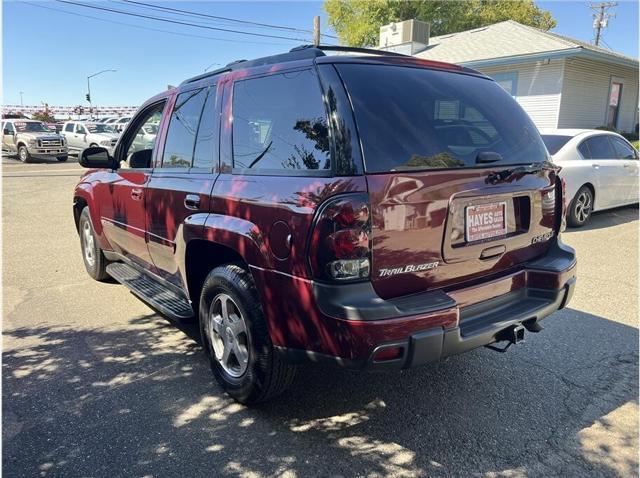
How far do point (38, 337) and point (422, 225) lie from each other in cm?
335

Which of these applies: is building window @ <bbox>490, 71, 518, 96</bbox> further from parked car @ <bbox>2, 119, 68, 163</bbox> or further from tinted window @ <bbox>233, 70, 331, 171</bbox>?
parked car @ <bbox>2, 119, 68, 163</bbox>

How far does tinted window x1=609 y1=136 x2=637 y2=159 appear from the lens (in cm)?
870

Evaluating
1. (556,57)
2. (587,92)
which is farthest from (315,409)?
(587,92)

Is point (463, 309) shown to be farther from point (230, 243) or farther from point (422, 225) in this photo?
point (230, 243)

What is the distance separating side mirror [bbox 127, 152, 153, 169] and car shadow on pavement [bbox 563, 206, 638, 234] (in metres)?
6.41

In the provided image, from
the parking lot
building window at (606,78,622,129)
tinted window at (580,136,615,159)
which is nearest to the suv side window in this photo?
the parking lot

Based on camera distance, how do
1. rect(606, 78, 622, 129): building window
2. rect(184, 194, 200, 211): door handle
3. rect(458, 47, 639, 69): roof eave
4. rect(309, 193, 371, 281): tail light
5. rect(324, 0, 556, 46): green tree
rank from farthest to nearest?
rect(324, 0, 556, 46): green tree, rect(606, 78, 622, 129): building window, rect(458, 47, 639, 69): roof eave, rect(184, 194, 200, 211): door handle, rect(309, 193, 371, 281): tail light

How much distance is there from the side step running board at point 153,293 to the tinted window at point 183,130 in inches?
40.5

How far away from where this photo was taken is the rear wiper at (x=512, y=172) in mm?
2785

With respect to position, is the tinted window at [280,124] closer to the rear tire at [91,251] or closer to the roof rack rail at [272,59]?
the roof rack rail at [272,59]

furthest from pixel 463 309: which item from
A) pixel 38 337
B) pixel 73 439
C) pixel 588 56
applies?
pixel 588 56

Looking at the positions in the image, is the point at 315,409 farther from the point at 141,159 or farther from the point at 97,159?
the point at 97,159

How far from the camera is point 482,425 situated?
9.52 feet

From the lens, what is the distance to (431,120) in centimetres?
273
